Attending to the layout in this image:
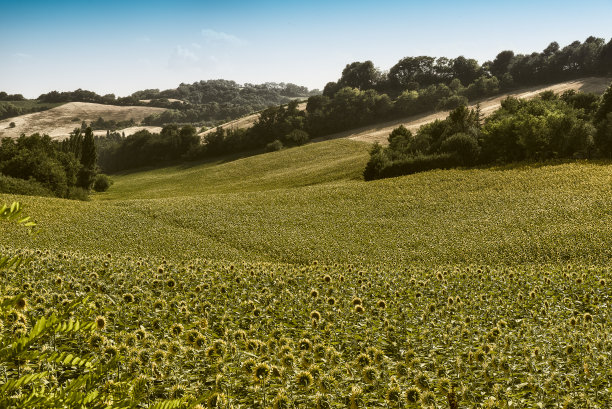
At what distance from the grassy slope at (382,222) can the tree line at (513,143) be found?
17.0ft

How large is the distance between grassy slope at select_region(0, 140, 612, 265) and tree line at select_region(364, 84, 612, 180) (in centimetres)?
519

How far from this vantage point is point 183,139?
120500 mm

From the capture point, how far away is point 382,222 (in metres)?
43.2

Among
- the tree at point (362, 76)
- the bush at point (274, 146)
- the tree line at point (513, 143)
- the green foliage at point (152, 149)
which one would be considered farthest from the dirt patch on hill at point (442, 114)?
the tree at point (362, 76)

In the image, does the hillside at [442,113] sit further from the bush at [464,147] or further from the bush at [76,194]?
the bush at [76,194]

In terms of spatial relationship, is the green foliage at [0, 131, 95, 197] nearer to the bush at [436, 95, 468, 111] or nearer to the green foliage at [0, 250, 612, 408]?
the green foliage at [0, 250, 612, 408]

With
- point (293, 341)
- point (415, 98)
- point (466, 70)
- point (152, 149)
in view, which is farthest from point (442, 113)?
point (293, 341)

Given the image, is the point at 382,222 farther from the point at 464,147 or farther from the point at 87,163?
the point at 87,163

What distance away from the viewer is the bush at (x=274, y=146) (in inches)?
4375

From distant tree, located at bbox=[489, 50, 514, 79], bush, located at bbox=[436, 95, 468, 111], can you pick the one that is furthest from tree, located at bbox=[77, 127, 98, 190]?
distant tree, located at bbox=[489, 50, 514, 79]

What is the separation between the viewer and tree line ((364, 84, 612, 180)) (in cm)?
5828

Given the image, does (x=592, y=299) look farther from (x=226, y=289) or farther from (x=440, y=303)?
(x=226, y=289)

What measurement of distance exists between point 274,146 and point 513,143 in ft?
207

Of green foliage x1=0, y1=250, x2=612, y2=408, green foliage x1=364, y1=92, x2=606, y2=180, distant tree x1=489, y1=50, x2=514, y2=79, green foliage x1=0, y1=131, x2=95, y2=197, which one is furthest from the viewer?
distant tree x1=489, y1=50, x2=514, y2=79
